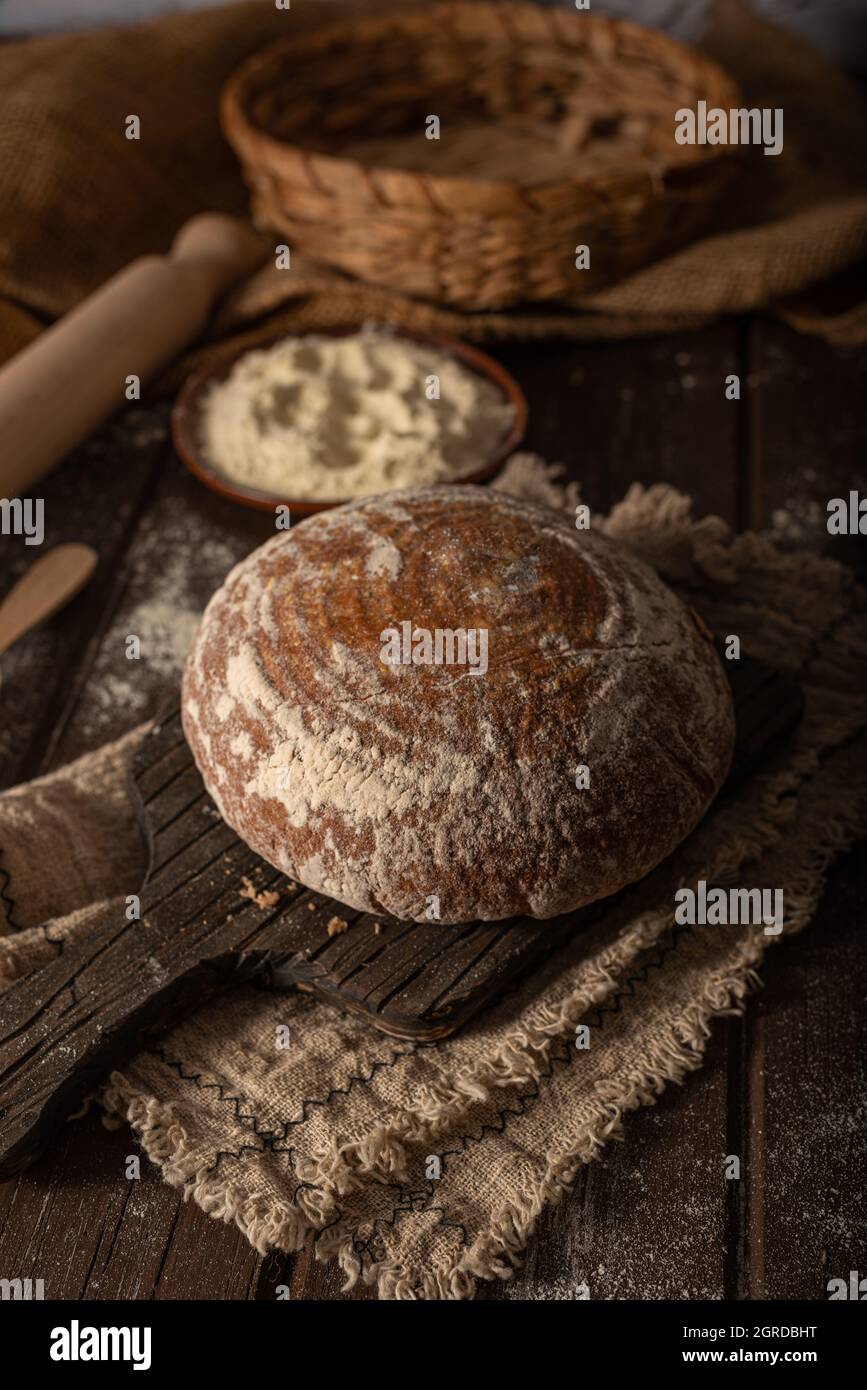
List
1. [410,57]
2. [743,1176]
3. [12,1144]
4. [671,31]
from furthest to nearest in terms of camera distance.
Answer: [671,31] → [410,57] → [743,1176] → [12,1144]

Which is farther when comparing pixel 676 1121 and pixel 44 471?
pixel 44 471

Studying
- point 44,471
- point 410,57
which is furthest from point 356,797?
point 410,57

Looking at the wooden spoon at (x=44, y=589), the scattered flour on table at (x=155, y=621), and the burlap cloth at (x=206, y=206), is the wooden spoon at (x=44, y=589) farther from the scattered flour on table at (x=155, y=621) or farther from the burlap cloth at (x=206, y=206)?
the burlap cloth at (x=206, y=206)

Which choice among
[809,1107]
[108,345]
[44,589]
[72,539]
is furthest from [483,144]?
[809,1107]

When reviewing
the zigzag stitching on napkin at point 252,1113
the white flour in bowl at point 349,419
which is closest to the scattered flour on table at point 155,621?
the white flour in bowl at point 349,419

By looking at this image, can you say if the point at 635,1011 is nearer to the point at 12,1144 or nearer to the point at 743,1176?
the point at 743,1176

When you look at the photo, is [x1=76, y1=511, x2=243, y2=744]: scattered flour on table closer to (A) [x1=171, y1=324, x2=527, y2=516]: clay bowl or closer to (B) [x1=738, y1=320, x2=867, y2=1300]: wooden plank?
(A) [x1=171, y1=324, x2=527, y2=516]: clay bowl

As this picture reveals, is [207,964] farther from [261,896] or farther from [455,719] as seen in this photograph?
[455,719]
